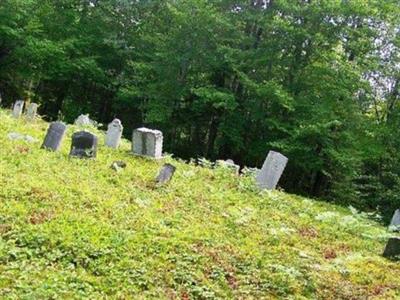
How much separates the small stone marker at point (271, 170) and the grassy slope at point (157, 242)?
1.59 meters

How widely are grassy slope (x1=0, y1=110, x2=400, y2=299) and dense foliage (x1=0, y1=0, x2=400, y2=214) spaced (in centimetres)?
743

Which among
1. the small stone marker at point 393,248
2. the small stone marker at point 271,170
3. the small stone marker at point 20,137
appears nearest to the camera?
the small stone marker at point 393,248

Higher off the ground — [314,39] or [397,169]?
[314,39]

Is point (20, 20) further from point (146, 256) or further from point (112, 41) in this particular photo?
point (146, 256)

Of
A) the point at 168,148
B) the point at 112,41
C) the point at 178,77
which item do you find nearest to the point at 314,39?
the point at 178,77

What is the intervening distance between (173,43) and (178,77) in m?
1.63

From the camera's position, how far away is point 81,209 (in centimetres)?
816

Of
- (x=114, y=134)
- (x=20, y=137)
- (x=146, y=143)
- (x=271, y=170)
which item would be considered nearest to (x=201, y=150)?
(x=114, y=134)

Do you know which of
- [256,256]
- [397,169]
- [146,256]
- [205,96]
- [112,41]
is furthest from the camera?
[112,41]

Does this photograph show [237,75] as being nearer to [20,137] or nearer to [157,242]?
[20,137]

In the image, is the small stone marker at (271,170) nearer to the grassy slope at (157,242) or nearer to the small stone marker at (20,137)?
the grassy slope at (157,242)

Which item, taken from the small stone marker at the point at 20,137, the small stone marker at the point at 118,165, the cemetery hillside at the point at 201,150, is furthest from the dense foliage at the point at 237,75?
the small stone marker at the point at 20,137

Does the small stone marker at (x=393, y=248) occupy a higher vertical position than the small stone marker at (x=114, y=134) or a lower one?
lower

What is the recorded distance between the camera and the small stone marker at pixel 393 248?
30.1ft
